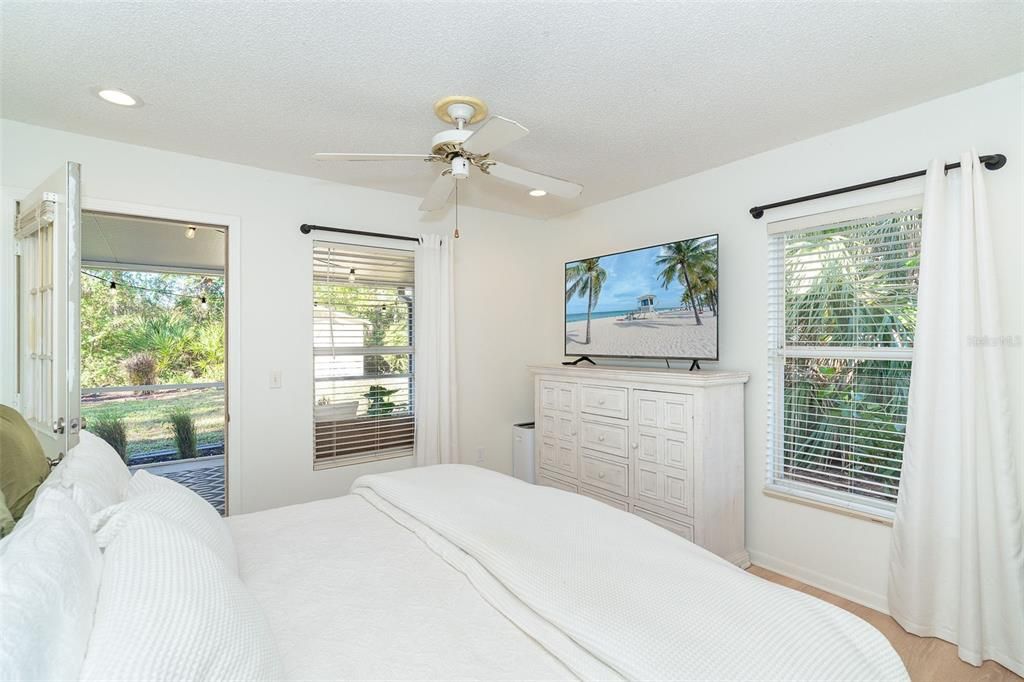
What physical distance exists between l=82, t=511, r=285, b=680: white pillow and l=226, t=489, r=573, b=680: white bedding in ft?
0.49

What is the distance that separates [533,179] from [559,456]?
209 centimetres

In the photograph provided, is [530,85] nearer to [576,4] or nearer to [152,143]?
[576,4]

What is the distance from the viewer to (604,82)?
222 cm

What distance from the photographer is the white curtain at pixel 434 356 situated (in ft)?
12.7

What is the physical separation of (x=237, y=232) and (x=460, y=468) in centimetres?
209

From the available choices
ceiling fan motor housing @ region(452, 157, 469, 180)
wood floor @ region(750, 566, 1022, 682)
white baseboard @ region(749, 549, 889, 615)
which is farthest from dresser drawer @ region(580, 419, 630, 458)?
ceiling fan motor housing @ region(452, 157, 469, 180)

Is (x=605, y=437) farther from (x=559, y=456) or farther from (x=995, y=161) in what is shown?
(x=995, y=161)

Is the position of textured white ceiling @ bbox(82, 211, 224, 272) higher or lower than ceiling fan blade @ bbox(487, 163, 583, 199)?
higher

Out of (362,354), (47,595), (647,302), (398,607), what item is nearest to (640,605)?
(398,607)

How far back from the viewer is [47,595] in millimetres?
880

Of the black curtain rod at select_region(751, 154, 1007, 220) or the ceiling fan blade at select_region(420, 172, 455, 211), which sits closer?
the black curtain rod at select_region(751, 154, 1007, 220)

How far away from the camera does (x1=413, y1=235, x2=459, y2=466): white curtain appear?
3865mm

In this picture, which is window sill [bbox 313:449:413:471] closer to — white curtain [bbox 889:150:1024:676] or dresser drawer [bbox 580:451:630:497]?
dresser drawer [bbox 580:451:630:497]

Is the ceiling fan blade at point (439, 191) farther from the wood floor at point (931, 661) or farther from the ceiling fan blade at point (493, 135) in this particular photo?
the wood floor at point (931, 661)
